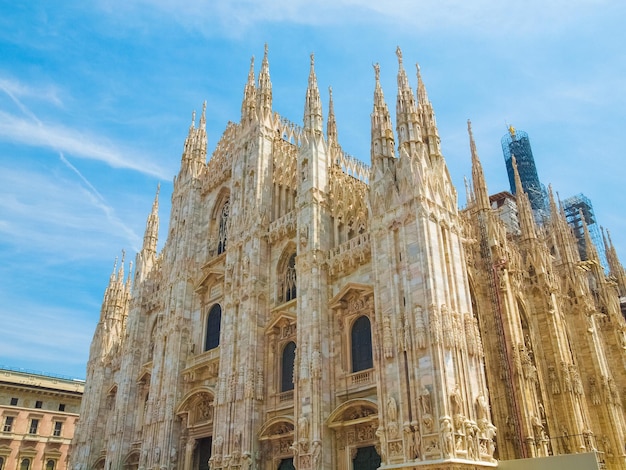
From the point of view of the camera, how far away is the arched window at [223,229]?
3712cm

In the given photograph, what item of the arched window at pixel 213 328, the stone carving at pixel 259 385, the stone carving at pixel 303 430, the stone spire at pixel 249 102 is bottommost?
the stone carving at pixel 303 430

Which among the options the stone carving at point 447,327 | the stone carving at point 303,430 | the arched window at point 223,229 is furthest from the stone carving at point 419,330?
the arched window at point 223,229

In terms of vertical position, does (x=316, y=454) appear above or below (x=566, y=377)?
below

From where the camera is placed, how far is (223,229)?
37906 millimetres

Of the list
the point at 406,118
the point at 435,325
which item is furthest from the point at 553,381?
the point at 406,118

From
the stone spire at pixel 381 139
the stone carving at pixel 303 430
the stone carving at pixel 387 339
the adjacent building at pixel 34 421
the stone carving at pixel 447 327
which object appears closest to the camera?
the stone carving at pixel 447 327

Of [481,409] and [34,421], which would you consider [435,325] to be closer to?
[481,409]

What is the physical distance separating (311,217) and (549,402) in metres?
14.6

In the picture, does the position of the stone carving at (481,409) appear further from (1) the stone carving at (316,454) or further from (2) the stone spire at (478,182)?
(2) the stone spire at (478,182)

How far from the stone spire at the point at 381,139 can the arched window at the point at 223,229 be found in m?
13.9

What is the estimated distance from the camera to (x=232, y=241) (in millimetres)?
33281

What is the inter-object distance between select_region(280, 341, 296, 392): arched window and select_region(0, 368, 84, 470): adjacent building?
3182 cm

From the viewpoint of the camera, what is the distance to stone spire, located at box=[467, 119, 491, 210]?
29330mm

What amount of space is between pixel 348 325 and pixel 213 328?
12.0 meters
